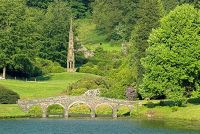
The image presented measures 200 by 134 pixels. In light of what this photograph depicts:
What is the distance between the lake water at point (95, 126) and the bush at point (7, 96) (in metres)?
11.1

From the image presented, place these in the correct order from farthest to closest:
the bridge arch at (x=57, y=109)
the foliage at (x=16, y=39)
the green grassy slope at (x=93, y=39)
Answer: the green grassy slope at (x=93, y=39) → the foliage at (x=16, y=39) → the bridge arch at (x=57, y=109)

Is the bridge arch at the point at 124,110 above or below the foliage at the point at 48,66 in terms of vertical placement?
below

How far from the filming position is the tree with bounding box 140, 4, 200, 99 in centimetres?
10700

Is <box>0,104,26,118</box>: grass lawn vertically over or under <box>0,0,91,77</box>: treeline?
under

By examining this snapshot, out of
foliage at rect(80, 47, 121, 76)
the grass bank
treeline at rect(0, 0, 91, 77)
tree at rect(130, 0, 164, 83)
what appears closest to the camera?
the grass bank

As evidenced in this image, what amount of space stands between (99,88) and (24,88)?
12.2 metres

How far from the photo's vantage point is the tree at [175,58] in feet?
351

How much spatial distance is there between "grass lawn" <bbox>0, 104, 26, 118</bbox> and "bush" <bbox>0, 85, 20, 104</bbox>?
2423 mm

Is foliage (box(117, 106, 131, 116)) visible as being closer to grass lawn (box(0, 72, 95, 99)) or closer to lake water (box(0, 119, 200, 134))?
lake water (box(0, 119, 200, 134))

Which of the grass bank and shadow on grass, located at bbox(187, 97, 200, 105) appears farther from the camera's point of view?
shadow on grass, located at bbox(187, 97, 200, 105)

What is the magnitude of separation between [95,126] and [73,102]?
53.2 feet

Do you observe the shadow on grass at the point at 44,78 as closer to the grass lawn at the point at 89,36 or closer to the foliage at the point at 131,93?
the foliage at the point at 131,93

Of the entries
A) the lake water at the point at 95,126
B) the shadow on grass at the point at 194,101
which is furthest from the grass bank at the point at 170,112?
the lake water at the point at 95,126

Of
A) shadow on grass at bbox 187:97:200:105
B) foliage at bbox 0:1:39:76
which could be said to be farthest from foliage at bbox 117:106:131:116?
foliage at bbox 0:1:39:76
